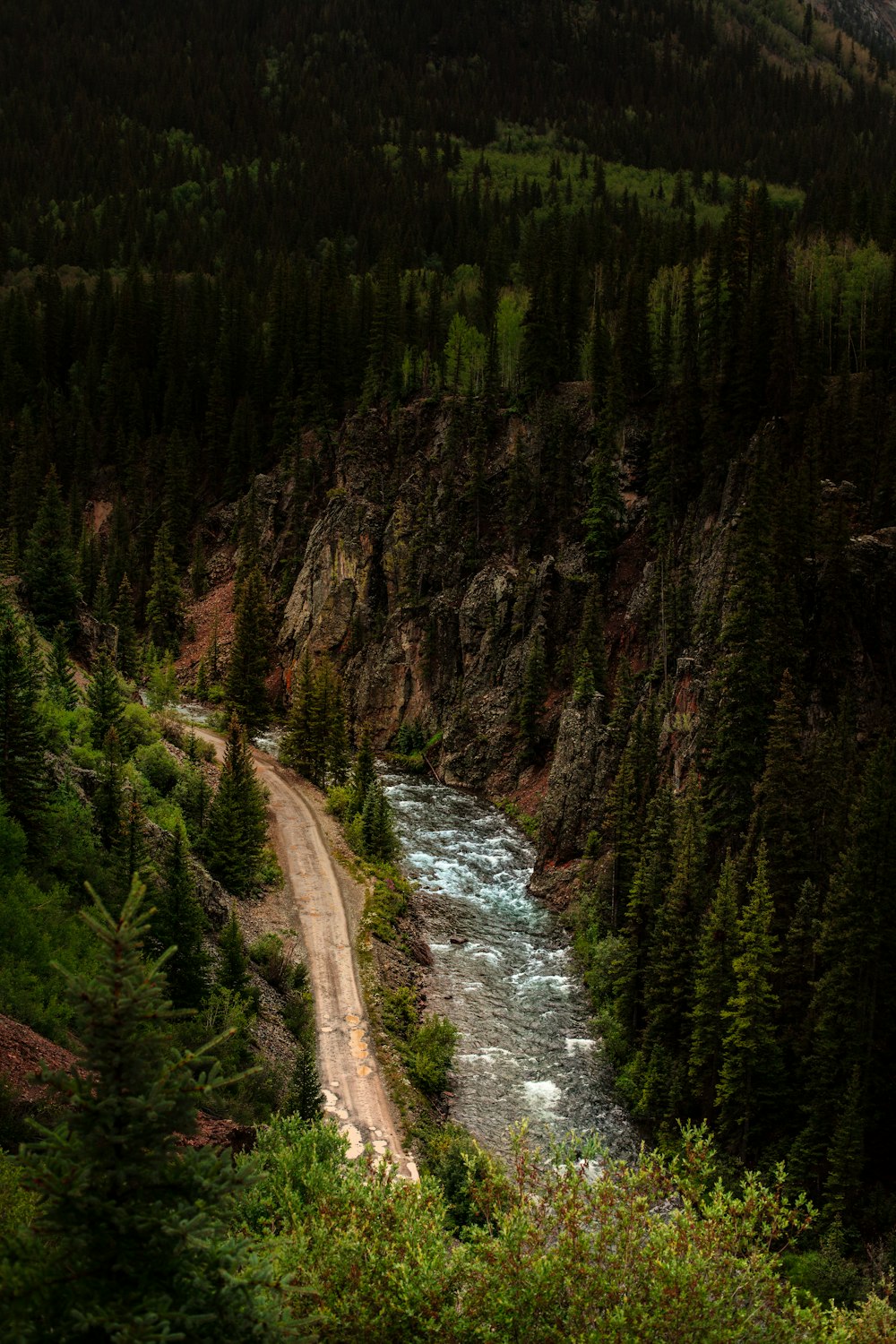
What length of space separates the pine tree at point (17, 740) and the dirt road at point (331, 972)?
45.9 feet

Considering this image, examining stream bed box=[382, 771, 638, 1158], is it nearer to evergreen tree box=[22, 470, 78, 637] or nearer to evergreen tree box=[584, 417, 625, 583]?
evergreen tree box=[584, 417, 625, 583]

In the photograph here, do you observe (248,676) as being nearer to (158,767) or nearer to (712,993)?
(158,767)

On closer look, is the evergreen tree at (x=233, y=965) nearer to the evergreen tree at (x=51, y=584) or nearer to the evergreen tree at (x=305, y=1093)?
the evergreen tree at (x=305, y=1093)

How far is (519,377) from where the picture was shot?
90.4m

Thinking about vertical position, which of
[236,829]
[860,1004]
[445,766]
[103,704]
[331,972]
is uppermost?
[103,704]

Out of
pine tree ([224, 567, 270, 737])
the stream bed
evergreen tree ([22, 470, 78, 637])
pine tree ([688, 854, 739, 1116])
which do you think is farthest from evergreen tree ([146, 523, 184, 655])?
pine tree ([688, 854, 739, 1116])

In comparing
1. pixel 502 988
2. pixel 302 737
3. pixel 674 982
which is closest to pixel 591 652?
pixel 302 737

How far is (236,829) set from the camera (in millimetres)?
45594

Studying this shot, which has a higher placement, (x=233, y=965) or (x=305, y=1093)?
(x=305, y=1093)

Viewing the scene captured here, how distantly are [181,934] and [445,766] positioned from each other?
49.3 m

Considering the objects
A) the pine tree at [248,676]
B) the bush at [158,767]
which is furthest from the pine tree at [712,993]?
the pine tree at [248,676]

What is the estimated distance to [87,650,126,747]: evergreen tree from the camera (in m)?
40.3

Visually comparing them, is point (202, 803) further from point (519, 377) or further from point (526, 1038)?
point (519, 377)

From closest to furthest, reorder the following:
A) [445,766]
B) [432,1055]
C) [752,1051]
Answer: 1. [752,1051]
2. [432,1055]
3. [445,766]
